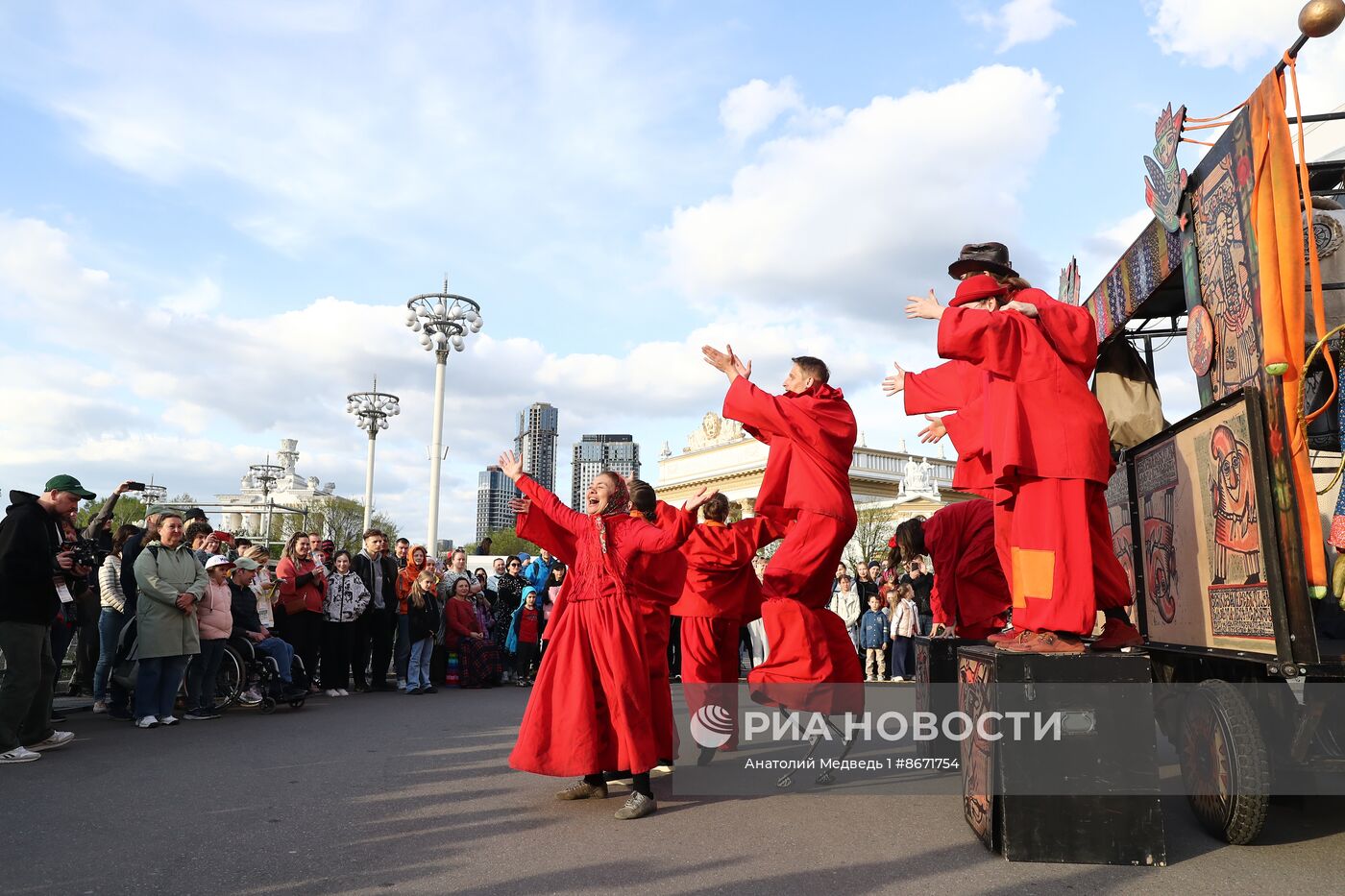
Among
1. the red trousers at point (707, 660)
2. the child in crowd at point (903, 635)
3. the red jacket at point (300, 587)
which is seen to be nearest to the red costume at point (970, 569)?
the red trousers at point (707, 660)

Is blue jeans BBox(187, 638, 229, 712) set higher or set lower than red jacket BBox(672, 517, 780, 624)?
lower

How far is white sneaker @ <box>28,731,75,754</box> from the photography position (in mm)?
6168

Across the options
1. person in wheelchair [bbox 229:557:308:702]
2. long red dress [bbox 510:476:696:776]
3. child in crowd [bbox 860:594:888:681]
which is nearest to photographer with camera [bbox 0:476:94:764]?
person in wheelchair [bbox 229:557:308:702]

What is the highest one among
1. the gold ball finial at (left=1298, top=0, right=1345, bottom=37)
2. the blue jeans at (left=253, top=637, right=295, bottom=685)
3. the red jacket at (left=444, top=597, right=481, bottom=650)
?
the gold ball finial at (left=1298, top=0, right=1345, bottom=37)

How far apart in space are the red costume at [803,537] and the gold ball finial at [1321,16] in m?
2.89

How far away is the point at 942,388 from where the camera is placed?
5.45 m

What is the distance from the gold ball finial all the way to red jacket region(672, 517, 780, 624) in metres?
3.75

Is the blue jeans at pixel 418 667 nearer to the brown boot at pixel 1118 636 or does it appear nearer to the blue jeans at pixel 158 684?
the blue jeans at pixel 158 684

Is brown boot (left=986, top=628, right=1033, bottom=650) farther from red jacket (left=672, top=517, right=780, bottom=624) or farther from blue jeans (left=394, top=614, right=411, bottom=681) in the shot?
blue jeans (left=394, top=614, right=411, bottom=681)

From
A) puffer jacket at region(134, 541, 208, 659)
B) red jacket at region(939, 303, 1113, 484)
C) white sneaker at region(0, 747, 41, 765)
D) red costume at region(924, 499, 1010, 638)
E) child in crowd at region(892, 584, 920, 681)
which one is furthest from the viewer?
child in crowd at region(892, 584, 920, 681)

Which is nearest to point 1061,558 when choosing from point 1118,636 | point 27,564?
point 1118,636

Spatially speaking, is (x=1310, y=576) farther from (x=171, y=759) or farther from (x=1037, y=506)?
(x=171, y=759)

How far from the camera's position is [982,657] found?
153 inches

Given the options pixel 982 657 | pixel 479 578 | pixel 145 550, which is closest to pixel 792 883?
pixel 982 657
